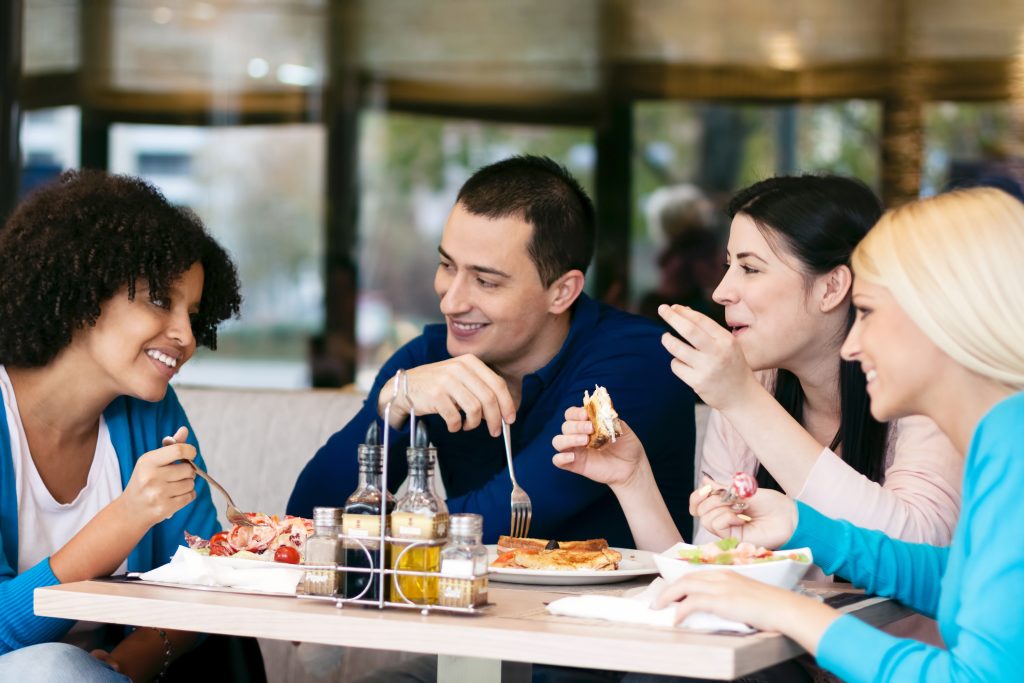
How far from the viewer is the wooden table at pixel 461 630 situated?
1.44m

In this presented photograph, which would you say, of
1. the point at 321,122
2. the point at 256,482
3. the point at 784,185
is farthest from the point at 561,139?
the point at 784,185

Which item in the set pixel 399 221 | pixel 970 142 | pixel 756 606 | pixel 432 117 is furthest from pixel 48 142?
pixel 756 606

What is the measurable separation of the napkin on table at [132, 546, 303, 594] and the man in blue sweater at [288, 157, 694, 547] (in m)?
0.60

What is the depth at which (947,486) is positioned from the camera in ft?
6.93

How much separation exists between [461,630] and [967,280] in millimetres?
725

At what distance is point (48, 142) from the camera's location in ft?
19.7

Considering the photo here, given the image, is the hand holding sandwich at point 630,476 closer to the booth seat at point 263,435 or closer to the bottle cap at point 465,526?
the bottle cap at point 465,526

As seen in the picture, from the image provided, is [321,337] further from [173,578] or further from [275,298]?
[173,578]

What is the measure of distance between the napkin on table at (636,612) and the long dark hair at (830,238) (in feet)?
Result: 2.32

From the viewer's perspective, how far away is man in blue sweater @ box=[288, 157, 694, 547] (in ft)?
8.27

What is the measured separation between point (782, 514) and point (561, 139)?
13.1 feet

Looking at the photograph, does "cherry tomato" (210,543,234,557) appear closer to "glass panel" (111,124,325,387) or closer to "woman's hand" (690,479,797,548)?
"woman's hand" (690,479,797,548)

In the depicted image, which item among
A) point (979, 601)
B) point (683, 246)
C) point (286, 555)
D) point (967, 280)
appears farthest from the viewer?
point (683, 246)

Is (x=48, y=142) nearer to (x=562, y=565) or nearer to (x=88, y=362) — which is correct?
(x=88, y=362)
